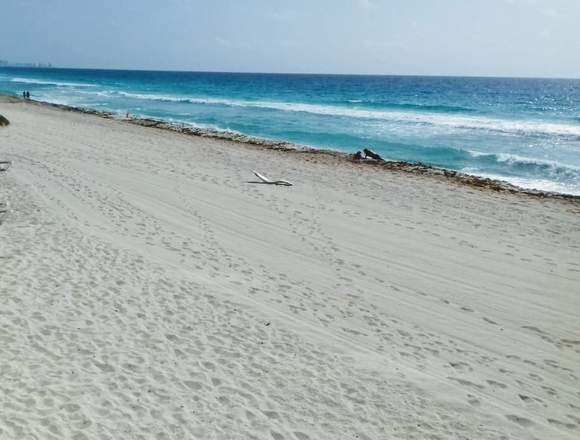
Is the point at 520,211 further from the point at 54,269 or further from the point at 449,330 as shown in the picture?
the point at 54,269

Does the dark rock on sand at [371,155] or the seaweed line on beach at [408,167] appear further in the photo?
the dark rock on sand at [371,155]

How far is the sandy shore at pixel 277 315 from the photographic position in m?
4.84

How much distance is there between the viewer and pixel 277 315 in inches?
272

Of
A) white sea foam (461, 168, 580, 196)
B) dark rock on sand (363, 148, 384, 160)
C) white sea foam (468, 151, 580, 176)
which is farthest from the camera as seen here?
dark rock on sand (363, 148, 384, 160)

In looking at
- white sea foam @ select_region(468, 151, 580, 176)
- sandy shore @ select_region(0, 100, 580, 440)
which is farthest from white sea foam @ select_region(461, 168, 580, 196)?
sandy shore @ select_region(0, 100, 580, 440)

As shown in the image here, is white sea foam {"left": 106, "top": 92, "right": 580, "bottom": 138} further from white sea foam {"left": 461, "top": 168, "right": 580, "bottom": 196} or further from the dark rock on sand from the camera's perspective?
the dark rock on sand

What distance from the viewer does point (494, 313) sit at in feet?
24.6

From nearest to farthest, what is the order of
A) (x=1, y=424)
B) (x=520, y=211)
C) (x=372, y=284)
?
(x=1, y=424) < (x=372, y=284) < (x=520, y=211)

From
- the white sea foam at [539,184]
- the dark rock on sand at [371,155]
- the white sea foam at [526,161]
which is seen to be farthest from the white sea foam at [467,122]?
the dark rock on sand at [371,155]

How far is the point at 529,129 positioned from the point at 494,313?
3102 centimetres

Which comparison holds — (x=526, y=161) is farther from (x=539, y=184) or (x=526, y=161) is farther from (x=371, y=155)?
(x=371, y=155)

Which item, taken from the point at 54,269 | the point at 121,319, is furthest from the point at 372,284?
the point at 54,269

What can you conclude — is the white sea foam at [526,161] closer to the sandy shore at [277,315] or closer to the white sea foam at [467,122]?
the sandy shore at [277,315]

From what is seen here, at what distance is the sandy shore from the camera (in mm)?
4844
